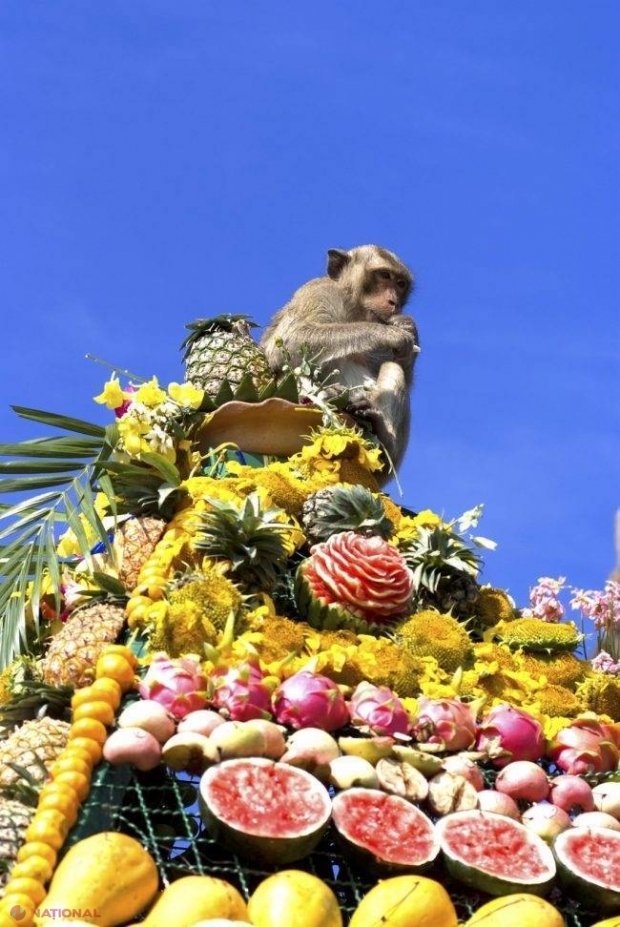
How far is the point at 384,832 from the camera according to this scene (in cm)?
667

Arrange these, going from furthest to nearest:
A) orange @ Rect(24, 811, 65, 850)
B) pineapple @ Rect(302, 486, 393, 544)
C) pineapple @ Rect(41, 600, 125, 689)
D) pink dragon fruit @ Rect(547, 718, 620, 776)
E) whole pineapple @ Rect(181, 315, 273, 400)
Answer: whole pineapple @ Rect(181, 315, 273, 400) < pineapple @ Rect(302, 486, 393, 544) < pineapple @ Rect(41, 600, 125, 689) < pink dragon fruit @ Rect(547, 718, 620, 776) < orange @ Rect(24, 811, 65, 850)

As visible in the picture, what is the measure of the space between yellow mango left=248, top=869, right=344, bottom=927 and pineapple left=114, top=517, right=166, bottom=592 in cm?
361

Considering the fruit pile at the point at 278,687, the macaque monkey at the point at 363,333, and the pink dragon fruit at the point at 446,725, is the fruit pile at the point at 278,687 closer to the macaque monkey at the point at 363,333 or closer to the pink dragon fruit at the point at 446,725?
the pink dragon fruit at the point at 446,725

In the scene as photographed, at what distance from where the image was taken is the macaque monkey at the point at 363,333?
1287 centimetres

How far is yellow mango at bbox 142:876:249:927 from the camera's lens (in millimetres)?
5664

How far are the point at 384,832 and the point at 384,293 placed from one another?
1011 centimetres

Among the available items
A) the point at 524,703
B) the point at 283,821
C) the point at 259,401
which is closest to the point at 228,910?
the point at 283,821

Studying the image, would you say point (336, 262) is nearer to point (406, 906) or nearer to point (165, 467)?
point (165, 467)

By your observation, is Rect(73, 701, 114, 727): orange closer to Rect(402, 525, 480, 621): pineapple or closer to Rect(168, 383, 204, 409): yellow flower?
Rect(402, 525, 480, 621): pineapple

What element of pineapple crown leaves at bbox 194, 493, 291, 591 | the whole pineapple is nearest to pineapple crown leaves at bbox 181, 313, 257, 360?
the whole pineapple

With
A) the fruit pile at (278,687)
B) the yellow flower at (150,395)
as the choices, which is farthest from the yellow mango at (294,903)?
the yellow flower at (150,395)

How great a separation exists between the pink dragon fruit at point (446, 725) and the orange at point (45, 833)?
2.12 meters

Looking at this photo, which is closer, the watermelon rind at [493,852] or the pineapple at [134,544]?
the watermelon rind at [493,852]

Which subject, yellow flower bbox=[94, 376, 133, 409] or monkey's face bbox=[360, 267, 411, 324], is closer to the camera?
yellow flower bbox=[94, 376, 133, 409]
